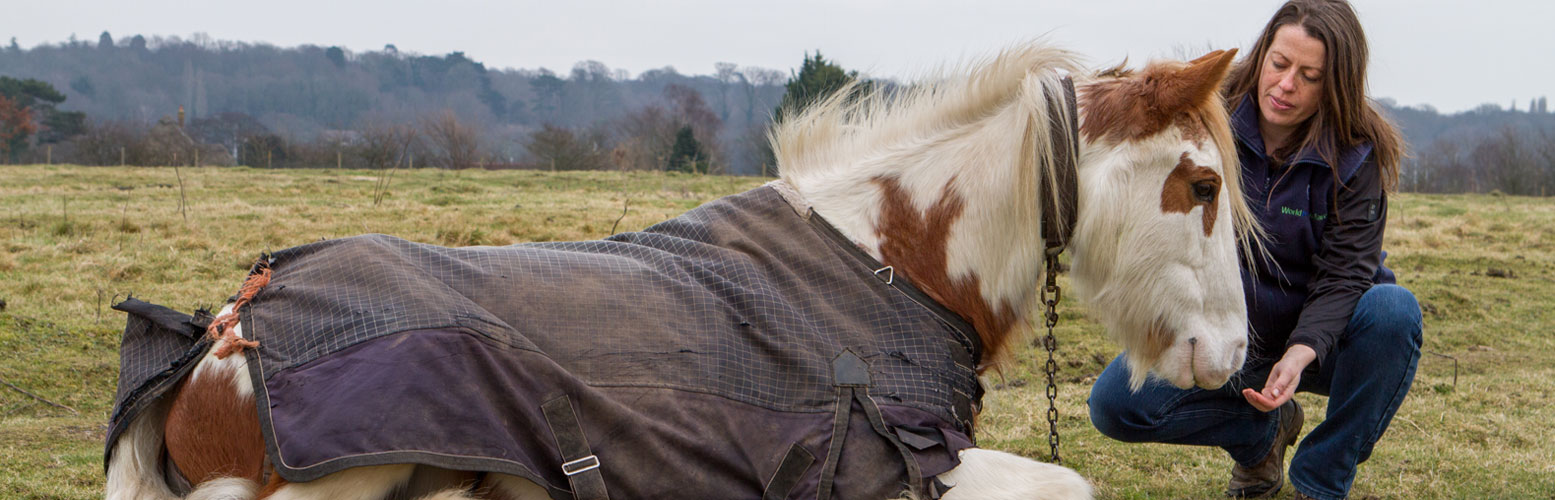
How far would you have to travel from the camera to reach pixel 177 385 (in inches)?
97.8

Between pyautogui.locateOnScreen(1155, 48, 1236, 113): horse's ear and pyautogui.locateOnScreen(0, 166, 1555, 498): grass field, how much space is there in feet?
3.53

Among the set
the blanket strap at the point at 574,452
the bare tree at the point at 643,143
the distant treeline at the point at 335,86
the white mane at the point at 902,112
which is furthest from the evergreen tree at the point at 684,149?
the distant treeline at the point at 335,86

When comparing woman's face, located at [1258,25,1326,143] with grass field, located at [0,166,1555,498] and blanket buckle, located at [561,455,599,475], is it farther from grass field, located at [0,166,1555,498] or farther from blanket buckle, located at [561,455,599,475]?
blanket buckle, located at [561,455,599,475]

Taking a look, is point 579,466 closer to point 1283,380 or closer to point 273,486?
point 273,486

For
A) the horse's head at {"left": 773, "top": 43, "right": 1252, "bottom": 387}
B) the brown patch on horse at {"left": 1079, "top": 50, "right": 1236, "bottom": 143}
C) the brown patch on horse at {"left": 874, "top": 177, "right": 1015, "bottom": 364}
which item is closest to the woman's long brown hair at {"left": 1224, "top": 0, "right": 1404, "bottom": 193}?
the horse's head at {"left": 773, "top": 43, "right": 1252, "bottom": 387}

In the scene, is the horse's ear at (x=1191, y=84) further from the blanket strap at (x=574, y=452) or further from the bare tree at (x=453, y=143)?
the bare tree at (x=453, y=143)

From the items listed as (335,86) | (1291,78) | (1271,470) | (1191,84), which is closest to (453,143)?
(1271,470)

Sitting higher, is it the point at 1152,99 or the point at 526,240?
the point at 1152,99

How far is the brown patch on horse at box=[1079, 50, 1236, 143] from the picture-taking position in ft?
9.25

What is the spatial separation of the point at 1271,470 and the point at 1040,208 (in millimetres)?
1870

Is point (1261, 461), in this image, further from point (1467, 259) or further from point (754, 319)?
point (1467, 259)

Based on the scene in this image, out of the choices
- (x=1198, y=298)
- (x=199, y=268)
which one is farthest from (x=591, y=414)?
(x=199, y=268)

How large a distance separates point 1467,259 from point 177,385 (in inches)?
589

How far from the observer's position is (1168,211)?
2.90 meters
